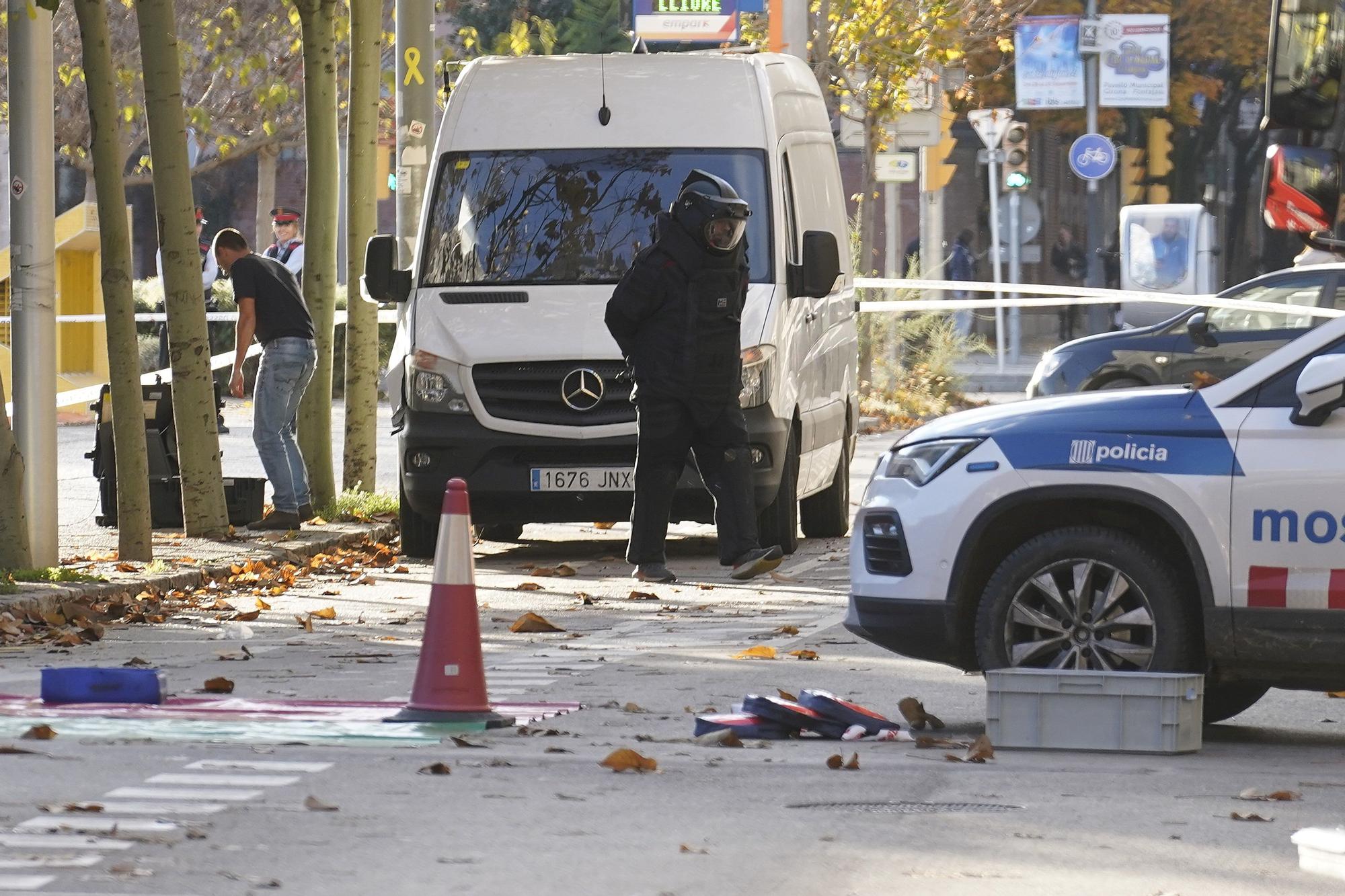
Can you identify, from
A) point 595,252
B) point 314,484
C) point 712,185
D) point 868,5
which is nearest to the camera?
point 712,185

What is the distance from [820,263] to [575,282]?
1.29 meters

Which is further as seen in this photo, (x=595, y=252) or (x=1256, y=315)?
(x=1256, y=315)

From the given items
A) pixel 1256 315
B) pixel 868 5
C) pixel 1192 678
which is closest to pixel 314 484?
pixel 1256 315

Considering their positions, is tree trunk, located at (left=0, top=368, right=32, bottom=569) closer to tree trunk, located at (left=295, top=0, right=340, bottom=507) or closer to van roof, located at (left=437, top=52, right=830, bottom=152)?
van roof, located at (left=437, top=52, right=830, bottom=152)

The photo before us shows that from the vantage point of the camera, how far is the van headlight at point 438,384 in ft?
45.9

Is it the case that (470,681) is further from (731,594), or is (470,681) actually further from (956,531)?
(731,594)

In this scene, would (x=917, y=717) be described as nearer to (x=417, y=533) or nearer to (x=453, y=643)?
(x=453, y=643)

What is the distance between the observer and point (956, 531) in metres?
8.30

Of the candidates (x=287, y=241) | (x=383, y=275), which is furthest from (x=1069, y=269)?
(x=383, y=275)

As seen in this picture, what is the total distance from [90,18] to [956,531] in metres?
6.75

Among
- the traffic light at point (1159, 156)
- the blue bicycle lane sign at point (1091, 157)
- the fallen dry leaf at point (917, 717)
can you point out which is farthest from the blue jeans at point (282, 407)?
the traffic light at point (1159, 156)

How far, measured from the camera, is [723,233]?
1212 cm

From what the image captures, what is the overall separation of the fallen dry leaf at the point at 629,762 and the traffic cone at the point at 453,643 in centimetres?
→ 83

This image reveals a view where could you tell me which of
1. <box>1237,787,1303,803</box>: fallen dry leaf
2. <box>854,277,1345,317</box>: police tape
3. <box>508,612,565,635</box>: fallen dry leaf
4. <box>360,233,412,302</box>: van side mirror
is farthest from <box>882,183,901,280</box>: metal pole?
<box>1237,787,1303,803</box>: fallen dry leaf
